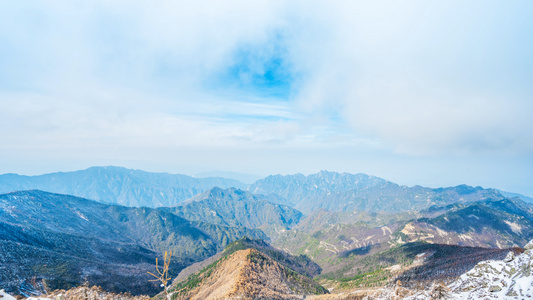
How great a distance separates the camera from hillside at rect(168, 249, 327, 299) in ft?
311

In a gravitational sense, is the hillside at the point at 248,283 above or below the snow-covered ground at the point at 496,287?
below

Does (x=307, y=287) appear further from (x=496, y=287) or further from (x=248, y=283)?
(x=496, y=287)

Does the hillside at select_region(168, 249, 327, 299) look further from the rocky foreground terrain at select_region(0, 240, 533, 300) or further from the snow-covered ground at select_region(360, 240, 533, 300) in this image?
the snow-covered ground at select_region(360, 240, 533, 300)

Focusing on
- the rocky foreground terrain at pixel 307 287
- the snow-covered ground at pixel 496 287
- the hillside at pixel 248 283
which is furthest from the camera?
the hillside at pixel 248 283

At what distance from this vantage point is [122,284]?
535 feet

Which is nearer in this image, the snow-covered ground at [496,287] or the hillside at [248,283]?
the snow-covered ground at [496,287]

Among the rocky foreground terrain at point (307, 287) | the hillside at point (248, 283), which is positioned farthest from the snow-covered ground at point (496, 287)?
the hillside at point (248, 283)

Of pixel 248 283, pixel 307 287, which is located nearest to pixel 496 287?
pixel 248 283

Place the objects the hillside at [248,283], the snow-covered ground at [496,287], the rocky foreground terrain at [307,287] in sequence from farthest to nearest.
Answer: the hillside at [248,283] < the rocky foreground terrain at [307,287] < the snow-covered ground at [496,287]

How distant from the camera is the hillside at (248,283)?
9469 cm

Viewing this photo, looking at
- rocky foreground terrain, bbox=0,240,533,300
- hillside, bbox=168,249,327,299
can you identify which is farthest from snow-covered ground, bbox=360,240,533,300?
hillside, bbox=168,249,327,299

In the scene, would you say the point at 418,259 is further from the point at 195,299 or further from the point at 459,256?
the point at 195,299

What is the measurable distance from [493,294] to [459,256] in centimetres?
14168

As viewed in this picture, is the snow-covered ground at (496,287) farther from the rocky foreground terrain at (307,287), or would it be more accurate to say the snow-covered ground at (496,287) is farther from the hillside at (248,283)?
the hillside at (248,283)
